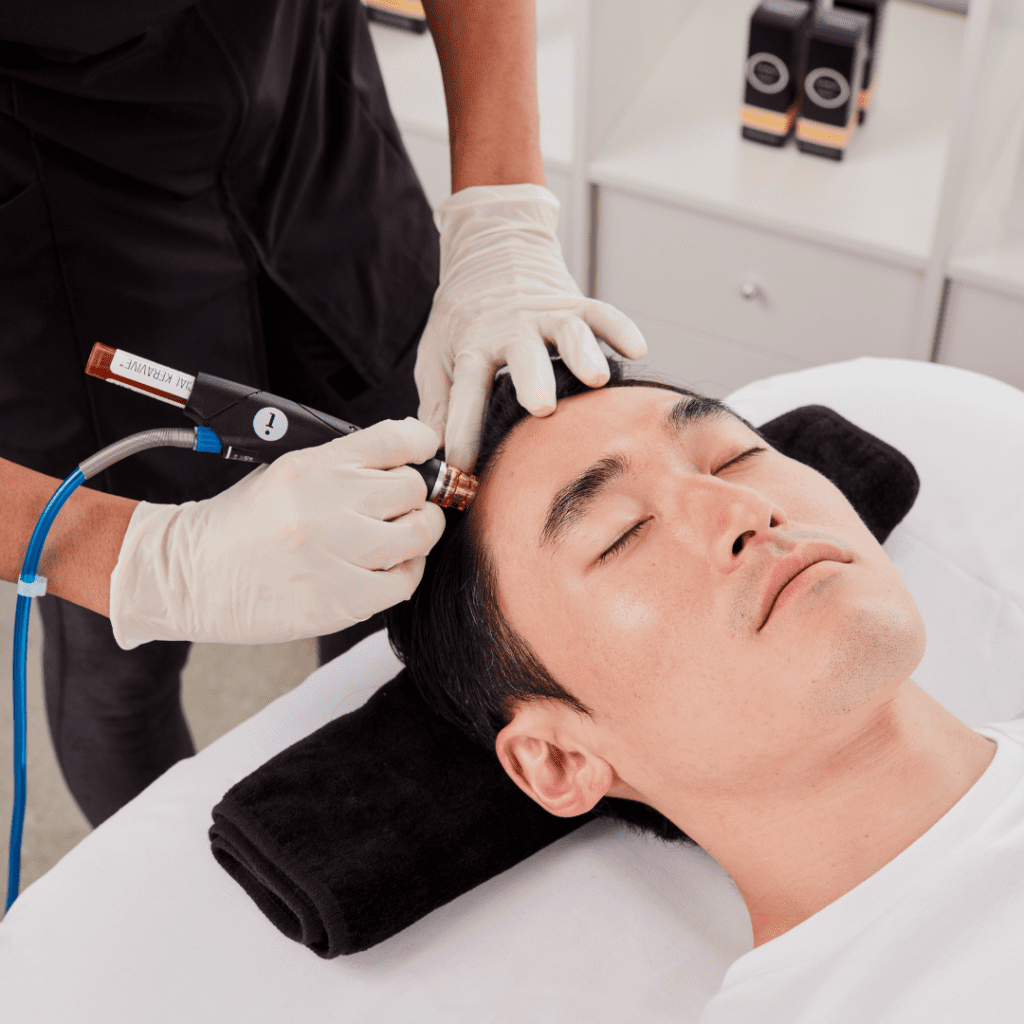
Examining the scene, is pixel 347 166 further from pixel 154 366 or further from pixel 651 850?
pixel 651 850

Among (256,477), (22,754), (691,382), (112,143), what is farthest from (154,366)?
(691,382)

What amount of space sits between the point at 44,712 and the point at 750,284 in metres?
1.62

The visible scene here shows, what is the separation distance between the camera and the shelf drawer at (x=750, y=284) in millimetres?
2189

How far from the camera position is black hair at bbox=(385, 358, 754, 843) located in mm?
1241

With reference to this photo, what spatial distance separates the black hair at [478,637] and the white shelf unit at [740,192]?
0.93 metres

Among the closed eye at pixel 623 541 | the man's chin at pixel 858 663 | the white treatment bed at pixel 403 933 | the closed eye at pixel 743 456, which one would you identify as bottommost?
the white treatment bed at pixel 403 933

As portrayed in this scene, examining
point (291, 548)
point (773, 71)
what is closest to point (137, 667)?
point (291, 548)

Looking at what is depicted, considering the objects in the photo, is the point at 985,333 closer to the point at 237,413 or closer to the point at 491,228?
the point at 491,228

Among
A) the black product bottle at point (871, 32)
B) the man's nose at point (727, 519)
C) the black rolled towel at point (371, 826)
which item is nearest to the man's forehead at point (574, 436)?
the man's nose at point (727, 519)

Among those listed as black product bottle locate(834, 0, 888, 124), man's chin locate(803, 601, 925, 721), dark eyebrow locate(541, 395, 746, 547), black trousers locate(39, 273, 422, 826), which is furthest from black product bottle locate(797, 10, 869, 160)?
man's chin locate(803, 601, 925, 721)

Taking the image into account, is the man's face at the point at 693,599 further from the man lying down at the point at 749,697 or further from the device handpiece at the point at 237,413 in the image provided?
the device handpiece at the point at 237,413

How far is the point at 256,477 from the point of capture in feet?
4.03

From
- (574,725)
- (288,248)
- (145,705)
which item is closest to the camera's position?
(574,725)

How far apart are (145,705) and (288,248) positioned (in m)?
0.67
